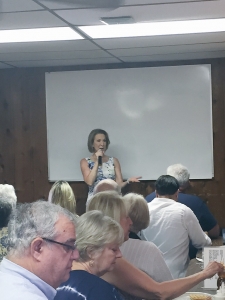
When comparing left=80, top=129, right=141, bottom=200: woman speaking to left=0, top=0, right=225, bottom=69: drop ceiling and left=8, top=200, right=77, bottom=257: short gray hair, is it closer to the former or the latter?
left=0, top=0, right=225, bottom=69: drop ceiling

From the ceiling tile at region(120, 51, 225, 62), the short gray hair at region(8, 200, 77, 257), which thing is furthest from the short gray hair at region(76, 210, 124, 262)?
the ceiling tile at region(120, 51, 225, 62)

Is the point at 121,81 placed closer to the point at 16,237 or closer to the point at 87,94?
the point at 87,94

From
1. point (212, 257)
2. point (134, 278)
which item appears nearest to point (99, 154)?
point (212, 257)

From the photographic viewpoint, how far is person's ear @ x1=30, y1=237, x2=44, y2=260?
1542 mm

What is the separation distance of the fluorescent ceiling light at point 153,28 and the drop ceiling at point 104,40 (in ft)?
0.45

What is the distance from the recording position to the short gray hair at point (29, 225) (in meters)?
1.55

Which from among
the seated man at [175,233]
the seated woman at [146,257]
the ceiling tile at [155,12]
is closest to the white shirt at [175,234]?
the seated man at [175,233]

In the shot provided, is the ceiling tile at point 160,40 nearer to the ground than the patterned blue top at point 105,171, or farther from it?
farther from it

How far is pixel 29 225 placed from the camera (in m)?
1.57

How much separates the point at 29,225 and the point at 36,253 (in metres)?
0.09

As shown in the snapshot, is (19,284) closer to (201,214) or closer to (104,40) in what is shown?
(201,214)

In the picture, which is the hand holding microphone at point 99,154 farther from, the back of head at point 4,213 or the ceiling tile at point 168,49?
the back of head at point 4,213

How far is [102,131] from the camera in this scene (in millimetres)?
5949

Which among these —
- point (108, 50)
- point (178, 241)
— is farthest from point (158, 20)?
point (178, 241)
